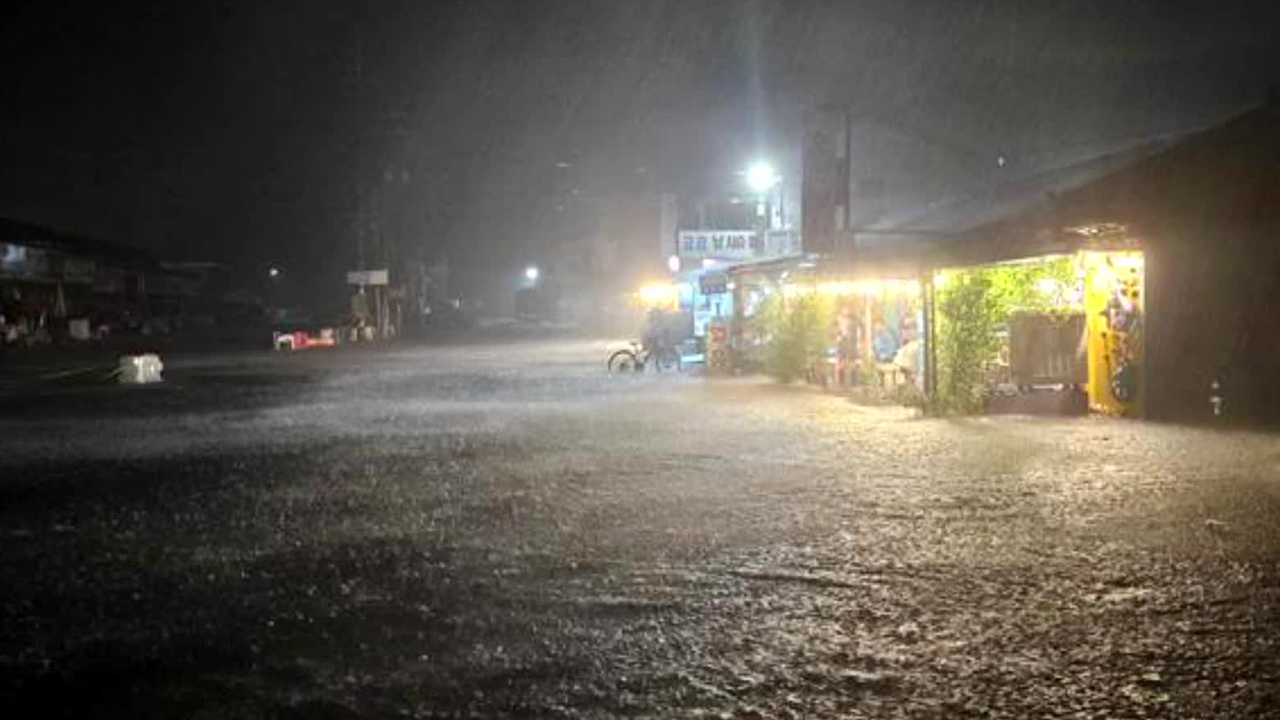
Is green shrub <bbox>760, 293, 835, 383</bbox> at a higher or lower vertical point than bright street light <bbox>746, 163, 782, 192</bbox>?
lower

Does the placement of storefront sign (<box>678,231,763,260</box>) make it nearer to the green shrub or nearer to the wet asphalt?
the green shrub

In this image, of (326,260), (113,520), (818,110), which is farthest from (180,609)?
(326,260)

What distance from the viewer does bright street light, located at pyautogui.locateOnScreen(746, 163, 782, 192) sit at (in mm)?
41719

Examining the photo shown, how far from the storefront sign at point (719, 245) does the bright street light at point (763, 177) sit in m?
4.11

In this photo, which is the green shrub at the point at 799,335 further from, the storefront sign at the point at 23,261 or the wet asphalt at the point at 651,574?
the storefront sign at the point at 23,261

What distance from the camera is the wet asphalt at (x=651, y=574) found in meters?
5.28

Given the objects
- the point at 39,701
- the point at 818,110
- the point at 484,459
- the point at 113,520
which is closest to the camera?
the point at 39,701

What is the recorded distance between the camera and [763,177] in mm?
41719

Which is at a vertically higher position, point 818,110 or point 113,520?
point 818,110

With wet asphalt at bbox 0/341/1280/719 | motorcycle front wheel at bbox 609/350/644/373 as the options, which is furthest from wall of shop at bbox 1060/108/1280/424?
motorcycle front wheel at bbox 609/350/644/373

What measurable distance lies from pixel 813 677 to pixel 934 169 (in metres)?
33.1

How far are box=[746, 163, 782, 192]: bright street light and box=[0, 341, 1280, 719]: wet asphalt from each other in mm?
26995

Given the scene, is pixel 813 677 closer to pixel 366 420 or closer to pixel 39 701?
pixel 39 701

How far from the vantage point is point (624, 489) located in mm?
10945
